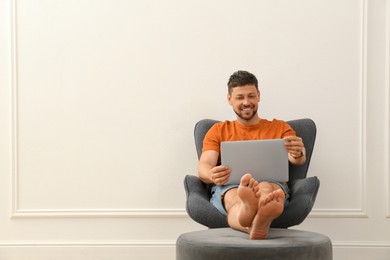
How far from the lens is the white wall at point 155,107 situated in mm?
3959

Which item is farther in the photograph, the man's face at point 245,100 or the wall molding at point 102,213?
the wall molding at point 102,213

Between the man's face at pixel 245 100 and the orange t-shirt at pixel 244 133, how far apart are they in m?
0.09

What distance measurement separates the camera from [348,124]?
13.0 ft

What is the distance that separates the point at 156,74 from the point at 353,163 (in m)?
1.36

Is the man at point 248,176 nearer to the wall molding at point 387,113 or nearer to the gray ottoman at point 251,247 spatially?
the gray ottoman at point 251,247

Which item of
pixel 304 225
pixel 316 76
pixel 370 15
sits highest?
pixel 370 15

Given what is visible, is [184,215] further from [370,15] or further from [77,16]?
[370,15]

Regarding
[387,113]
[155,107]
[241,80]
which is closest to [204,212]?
[241,80]

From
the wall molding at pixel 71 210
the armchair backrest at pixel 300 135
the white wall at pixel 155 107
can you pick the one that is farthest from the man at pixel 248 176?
the wall molding at pixel 71 210

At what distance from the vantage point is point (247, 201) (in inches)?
103

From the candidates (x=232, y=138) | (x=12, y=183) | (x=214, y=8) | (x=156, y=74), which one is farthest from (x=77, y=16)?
(x=232, y=138)

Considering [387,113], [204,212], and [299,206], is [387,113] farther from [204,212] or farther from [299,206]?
[204,212]

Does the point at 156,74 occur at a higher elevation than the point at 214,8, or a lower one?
lower

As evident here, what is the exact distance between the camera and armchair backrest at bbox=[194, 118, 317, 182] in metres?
3.43
